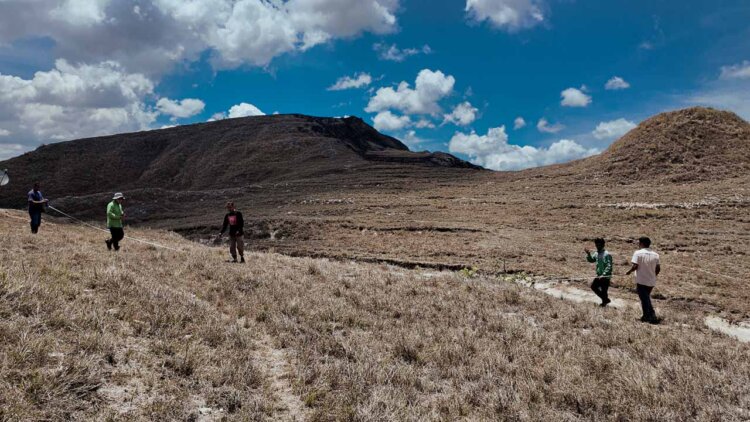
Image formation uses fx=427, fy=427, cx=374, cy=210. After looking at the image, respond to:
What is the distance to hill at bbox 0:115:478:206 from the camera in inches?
2455

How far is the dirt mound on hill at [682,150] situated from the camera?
3572 cm

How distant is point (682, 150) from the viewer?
39.4m

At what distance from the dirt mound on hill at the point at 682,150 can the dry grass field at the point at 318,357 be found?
108 feet

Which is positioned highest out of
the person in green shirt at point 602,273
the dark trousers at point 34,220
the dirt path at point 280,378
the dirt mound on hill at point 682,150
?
the dirt mound on hill at point 682,150

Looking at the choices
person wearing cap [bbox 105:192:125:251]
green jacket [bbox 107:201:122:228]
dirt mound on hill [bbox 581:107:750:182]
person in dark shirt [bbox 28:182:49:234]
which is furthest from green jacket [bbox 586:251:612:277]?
dirt mound on hill [bbox 581:107:750:182]

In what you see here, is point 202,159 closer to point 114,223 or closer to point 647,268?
point 114,223

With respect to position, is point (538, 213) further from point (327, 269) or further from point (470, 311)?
point (470, 311)

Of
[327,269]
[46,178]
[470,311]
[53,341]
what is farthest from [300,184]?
[46,178]

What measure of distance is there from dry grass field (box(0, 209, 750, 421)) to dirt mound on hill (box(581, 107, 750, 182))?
108ft

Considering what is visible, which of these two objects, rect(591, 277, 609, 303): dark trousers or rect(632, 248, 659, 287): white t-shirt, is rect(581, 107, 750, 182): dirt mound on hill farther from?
rect(632, 248, 659, 287): white t-shirt

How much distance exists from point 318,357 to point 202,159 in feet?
249

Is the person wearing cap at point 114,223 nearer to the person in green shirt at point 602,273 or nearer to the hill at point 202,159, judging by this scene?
the person in green shirt at point 602,273

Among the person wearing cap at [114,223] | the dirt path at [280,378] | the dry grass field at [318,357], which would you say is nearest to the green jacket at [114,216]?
the person wearing cap at [114,223]

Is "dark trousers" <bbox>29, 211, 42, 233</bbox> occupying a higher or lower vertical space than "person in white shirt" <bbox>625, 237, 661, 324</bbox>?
higher
